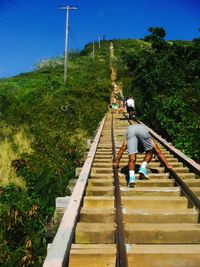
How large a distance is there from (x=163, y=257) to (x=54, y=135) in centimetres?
1301

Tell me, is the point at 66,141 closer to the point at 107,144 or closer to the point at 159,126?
the point at 107,144

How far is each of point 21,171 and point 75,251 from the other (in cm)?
827

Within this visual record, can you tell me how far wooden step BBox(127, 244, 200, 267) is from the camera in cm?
492

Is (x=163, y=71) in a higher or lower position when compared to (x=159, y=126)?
higher

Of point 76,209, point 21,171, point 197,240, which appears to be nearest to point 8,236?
point 76,209

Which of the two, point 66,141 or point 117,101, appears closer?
point 66,141

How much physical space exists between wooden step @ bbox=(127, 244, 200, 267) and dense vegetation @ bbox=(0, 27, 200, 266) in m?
2.67

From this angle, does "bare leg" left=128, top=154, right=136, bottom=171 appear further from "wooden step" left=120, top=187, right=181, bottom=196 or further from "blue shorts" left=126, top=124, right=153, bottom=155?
"wooden step" left=120, top=187, right=181, bottom=196

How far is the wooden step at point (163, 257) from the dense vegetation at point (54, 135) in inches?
105

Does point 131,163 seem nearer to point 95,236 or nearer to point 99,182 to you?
point 99,182

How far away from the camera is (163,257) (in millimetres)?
5039

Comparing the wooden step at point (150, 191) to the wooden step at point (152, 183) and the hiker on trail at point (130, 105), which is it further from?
the hiker on trail at point (130, 105)

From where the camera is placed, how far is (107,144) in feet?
50.5

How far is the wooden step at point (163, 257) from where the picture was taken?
194 inches
